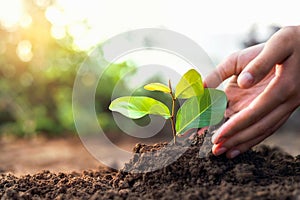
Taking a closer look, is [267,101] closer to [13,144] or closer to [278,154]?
[278,154]

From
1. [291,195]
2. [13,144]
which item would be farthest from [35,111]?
[291,195]

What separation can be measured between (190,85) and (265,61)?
31 cm

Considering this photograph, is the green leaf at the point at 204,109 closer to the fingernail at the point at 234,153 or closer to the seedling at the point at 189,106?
the seedling at the point at 189,106

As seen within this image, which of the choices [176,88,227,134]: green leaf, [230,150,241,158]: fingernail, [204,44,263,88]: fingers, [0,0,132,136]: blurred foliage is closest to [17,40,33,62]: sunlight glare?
[0,0,132,136]: blurred foliage

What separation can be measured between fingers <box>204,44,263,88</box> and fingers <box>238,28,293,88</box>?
1.48ft

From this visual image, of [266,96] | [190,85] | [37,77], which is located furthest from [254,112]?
[37,77]

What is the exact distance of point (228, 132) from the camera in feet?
5.41

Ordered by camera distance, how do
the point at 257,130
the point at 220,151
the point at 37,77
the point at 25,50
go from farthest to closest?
1. the point at 25,50
2. the point at 37,77
3. the point at 257,130
4. the point at 220,151

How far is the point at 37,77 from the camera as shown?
583 cm

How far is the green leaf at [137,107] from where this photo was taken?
5.34 feet

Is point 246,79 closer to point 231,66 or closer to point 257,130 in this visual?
point 257,130

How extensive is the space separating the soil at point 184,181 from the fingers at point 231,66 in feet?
1.76

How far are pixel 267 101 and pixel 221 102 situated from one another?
208 mm

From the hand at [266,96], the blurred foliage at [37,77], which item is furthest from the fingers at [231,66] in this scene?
the blurred foliage at [37,77]
